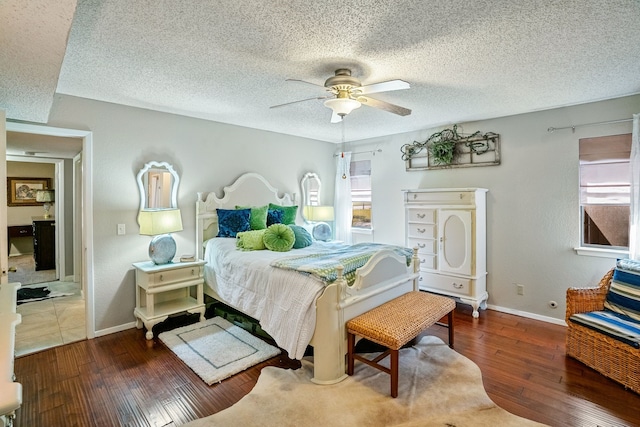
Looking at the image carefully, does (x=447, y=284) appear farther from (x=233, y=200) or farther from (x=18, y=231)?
(x=18, y=231)

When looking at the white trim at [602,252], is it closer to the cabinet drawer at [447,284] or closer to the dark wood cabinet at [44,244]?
the cabinet drawer at [447,284]

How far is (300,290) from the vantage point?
105 inches

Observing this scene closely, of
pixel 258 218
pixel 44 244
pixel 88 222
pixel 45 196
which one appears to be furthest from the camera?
pixel 45 196

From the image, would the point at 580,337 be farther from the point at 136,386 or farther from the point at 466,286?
the point at 136,386

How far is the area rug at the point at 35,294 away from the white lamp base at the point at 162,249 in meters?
2.49

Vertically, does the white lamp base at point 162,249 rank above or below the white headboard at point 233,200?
below

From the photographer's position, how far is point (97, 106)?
3422 mm

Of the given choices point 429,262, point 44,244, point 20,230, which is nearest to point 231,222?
point 429,262

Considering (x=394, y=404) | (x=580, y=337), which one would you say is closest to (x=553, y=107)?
(x=580, y=337)

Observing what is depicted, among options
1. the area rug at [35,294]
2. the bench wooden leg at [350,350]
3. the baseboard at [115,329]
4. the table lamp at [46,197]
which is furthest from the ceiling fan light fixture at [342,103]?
the table lamp at [46,197]

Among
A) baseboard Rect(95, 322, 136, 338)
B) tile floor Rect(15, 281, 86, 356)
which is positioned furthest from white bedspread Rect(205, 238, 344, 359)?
tile floor Rect(15, 281, 86, 356)

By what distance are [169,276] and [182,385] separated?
4.28 feet

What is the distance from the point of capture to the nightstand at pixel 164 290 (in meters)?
3.38

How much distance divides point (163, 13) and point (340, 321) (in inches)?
93.0
